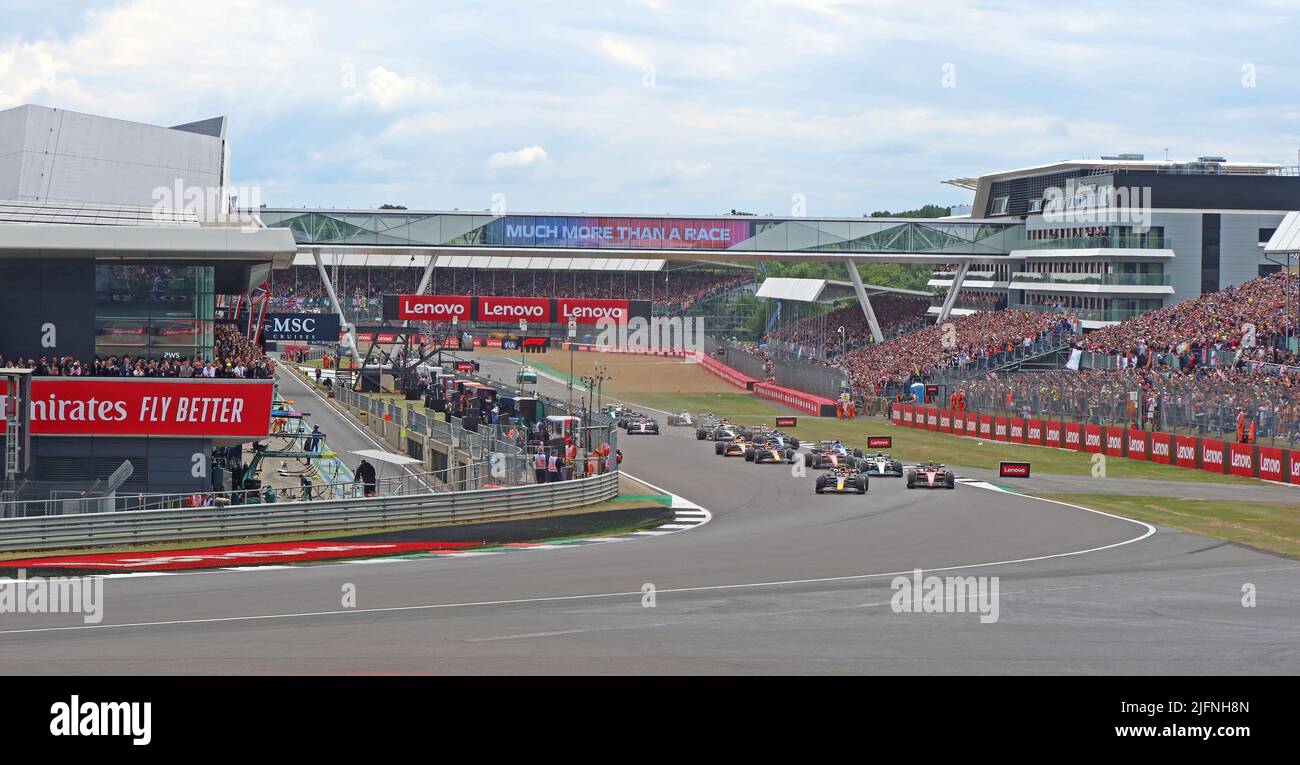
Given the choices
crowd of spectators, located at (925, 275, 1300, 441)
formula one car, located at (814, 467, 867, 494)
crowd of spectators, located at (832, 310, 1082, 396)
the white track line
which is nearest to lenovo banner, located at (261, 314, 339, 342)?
crowd of spectators, located at (832, 310, 1082, 396)

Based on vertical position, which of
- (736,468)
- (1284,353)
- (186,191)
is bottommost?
(736,468)

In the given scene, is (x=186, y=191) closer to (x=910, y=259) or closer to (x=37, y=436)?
(x=37, y=436)

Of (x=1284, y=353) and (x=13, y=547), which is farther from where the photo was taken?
(x=1284, y=353)

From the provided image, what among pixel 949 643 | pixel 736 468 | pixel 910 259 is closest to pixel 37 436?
pixel 736 468

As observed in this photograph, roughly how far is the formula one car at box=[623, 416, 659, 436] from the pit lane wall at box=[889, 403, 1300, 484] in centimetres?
1219

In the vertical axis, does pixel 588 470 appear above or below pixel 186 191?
below

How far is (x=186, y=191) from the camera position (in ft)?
138

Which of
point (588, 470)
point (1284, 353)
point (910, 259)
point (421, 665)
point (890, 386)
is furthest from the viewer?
point (910, 259)

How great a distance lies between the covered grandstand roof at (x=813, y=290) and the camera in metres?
90.9

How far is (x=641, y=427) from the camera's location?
52938 millimetres

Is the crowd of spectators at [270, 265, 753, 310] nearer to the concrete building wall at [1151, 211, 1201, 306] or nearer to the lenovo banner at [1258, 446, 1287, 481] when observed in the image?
the concrete building wall at [1151, 211, 1201, 306]

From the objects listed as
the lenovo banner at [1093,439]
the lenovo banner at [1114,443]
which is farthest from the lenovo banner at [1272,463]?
the lenovo banner at [1093,439]
